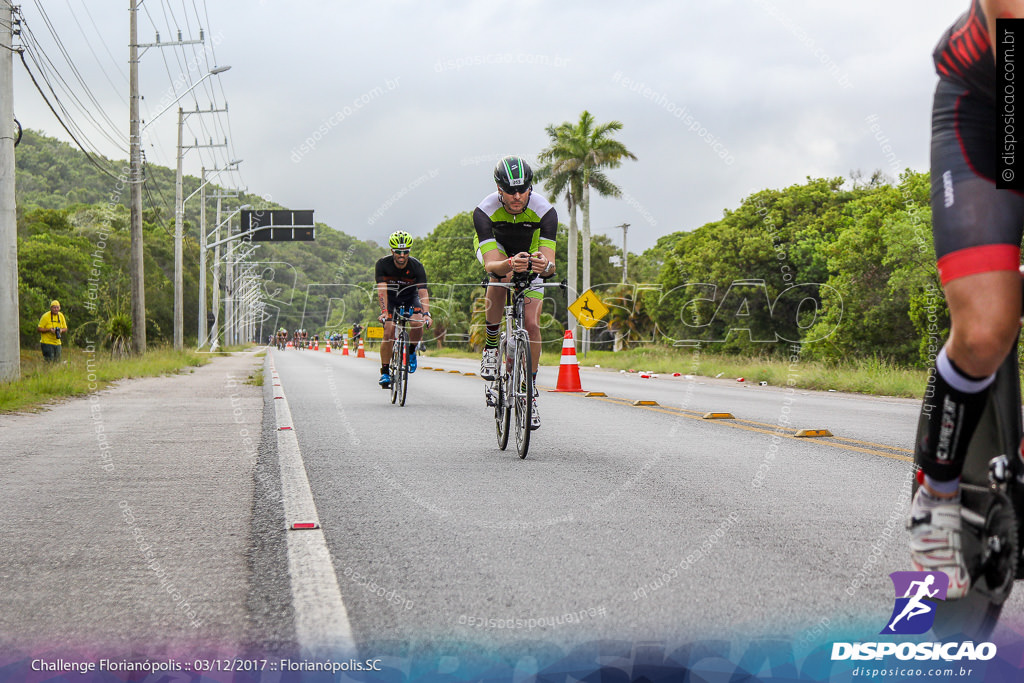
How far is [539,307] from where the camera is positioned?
24.8 feet

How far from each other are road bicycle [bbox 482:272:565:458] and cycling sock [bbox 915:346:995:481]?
468 centimetres

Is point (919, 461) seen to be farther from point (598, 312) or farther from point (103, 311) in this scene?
point (103, 311)

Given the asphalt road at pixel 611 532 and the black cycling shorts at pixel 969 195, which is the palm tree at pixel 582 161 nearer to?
the asphalt road at pixel 611 532

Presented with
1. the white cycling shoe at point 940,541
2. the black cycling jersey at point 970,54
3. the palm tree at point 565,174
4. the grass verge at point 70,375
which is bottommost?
the grass verge at point 70,375

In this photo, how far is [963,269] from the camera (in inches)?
93.2

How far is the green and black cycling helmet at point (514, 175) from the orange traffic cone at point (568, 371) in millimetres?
9121

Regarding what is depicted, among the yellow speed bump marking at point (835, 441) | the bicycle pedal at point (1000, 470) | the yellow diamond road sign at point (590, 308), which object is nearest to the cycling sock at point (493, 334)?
the yellow speed bump marking at point (835, 441)

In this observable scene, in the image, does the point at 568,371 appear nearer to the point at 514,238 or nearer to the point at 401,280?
the point at 401,280

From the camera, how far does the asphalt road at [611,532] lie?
3.07 metres

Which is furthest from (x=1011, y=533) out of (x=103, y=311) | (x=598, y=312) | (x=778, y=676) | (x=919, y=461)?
(x=103, y=311)

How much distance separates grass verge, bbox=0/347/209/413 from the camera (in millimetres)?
13230

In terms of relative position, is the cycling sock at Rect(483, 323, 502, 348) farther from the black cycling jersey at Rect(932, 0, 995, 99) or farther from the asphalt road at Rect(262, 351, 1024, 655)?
the black cycling jersey at Rect(932, 0, 995, 99)

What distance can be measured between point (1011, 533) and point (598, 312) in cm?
2423

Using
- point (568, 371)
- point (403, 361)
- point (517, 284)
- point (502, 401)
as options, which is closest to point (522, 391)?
point (502, 401)
